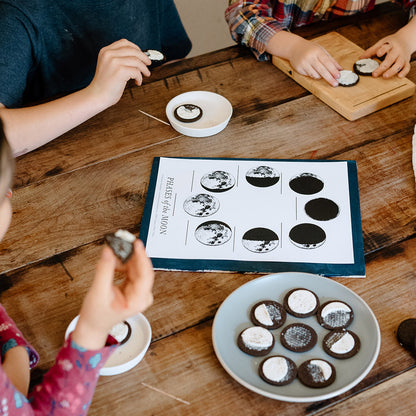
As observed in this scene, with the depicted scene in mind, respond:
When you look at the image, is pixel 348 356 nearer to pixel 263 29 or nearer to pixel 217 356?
pixel 217 356

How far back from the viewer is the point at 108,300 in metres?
0.61

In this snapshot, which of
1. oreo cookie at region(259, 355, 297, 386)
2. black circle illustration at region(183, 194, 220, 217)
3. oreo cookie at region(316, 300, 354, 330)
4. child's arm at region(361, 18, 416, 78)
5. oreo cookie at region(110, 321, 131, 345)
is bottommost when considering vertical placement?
child's arm at region(361, 18, 416, 78)

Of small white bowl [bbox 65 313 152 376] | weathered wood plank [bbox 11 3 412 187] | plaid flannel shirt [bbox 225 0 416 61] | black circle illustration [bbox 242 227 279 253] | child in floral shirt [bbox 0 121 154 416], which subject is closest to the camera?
child in floral shirt [bbox 0 121 154 416]

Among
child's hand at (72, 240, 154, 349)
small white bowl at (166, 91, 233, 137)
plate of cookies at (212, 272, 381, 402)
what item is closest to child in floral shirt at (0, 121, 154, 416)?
child's hand at (72, 240, 154, 349)

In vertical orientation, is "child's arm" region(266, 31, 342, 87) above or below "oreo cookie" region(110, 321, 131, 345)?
below

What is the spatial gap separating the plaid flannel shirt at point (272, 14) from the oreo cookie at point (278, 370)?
0.80 metres

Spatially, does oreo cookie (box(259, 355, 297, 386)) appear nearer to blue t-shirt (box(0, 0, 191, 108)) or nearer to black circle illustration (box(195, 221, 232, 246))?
black circle illustration (box(195, 221, 232, 246))

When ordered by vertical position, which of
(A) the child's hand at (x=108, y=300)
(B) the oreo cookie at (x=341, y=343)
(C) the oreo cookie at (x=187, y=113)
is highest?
(A) the child's hand at (x=108, y=300)

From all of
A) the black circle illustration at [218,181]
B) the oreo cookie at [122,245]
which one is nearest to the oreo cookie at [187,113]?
the black circle illustration at [218,181]

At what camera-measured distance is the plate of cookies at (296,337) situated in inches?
27.4

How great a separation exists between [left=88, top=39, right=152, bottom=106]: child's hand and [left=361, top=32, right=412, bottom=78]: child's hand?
528 mm

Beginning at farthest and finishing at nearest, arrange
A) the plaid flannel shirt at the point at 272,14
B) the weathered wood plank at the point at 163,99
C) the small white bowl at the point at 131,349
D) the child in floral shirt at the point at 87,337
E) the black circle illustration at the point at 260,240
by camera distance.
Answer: the plaid flannel shirt at the point at 272,14 → the weathered wood plank at the point at 163,99 → the black circle illustration at the point at 260,240 → the small white bowl at the point at 131,349 → the child in floral shirt at the point at 87,337

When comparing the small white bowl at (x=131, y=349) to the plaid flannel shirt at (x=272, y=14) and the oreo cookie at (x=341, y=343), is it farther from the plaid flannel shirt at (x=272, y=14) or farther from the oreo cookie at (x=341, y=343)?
the plaid flannel shirt at (x=272, y=14)

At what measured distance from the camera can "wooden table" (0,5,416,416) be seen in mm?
703
